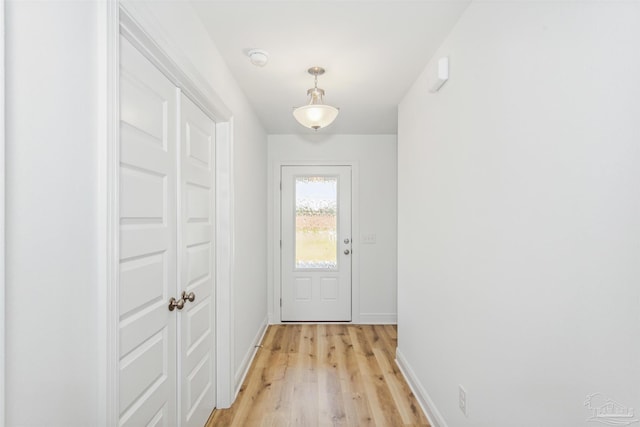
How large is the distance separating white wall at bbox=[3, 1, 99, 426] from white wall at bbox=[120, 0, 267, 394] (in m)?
0.39

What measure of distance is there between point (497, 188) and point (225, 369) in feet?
6.56

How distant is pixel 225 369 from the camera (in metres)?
2.28

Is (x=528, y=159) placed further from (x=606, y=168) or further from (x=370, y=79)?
(x=370, y=79)

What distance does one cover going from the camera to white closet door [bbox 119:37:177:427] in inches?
47.7

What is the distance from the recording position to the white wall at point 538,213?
82 centimetres

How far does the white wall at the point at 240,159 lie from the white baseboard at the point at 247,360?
1 centimetres

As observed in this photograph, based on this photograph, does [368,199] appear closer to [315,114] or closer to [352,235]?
[352,235]

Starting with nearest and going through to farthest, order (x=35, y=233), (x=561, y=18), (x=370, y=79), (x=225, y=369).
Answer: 1. (x=35, y=233)
2. (x=561, y=18)
3. (x=225, y=369)
4. (x=370, y=79)

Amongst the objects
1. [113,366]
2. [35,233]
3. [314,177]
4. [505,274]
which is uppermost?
[314,177]

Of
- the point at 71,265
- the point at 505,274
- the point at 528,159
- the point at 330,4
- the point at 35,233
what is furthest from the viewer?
the point at 330,4

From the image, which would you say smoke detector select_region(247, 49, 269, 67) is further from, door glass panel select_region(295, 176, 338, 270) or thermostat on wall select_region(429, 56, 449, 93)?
door glass panel select_region(295, 176, 338, 270)

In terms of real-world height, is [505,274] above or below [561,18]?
below

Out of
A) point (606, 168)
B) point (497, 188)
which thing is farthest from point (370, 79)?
point (606, 168)

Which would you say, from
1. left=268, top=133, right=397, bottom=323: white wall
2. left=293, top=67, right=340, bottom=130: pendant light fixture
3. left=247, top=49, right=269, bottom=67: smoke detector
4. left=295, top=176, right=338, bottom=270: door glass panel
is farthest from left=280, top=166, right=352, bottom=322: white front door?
left=247, top=49, right=269, bottom=67: smoke detector
